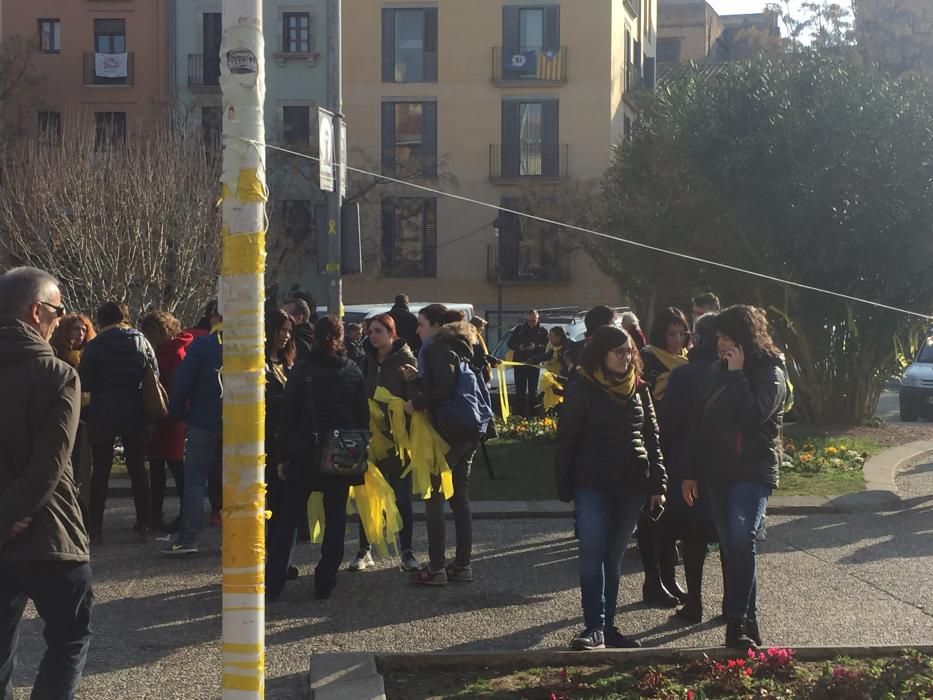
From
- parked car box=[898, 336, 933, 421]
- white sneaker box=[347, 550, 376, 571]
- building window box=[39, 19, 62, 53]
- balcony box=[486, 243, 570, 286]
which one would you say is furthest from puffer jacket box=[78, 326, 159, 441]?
building window box=[39, 19, 62, 53]

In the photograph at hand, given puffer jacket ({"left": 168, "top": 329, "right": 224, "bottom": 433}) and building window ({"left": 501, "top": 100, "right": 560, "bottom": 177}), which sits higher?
building window ({"left": 501, "top": 100, "right": 560, "bottom": 177})

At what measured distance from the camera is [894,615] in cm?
763

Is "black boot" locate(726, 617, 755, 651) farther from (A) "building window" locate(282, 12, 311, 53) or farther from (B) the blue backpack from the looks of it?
(A) "building window" locate(282, 12, 311, 53)

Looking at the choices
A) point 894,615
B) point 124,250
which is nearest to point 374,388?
point 894,615

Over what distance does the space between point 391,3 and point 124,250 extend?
21.8 m

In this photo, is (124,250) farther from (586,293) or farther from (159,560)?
(586,293)

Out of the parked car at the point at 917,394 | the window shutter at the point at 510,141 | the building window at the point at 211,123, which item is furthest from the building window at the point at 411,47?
Result: the parked car at the point at 917,394

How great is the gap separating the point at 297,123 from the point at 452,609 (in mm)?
35197

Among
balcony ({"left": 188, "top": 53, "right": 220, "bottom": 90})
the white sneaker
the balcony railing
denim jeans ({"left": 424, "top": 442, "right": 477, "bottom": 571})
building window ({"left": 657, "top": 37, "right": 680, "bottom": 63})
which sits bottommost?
the white sneaker

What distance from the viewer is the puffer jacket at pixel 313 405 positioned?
7969 millimetres

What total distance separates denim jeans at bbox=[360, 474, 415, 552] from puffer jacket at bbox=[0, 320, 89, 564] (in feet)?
14.8

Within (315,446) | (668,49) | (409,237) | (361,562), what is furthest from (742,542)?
(668,49)

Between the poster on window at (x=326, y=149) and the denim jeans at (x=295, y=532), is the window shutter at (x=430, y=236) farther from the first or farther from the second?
the denim jeans at (x=295, y=532)

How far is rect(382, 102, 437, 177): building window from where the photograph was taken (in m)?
42.2
